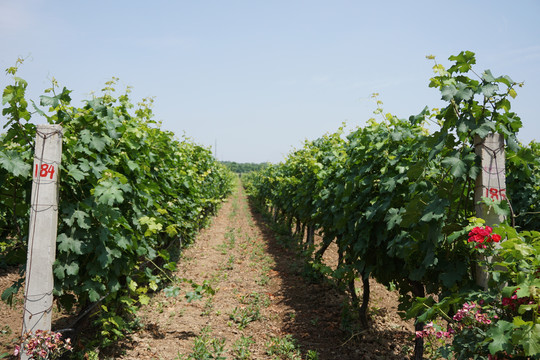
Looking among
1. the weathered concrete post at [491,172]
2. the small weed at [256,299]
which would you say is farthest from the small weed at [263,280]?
the weathered concrete post at [491,172]

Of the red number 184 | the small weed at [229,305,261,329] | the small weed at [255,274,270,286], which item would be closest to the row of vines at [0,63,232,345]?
the red number 184

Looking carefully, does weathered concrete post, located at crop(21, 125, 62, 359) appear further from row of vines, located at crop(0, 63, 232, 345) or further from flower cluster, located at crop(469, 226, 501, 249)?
flower cluster, located at crop(469, 226, 501, 249)

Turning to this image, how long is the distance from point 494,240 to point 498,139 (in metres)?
0.83

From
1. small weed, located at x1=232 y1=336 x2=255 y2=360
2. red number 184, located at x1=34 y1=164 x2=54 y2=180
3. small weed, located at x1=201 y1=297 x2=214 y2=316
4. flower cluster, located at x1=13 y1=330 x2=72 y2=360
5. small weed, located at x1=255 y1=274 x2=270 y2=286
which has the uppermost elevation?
red number 184, located at x1=34 y1=164 x2=54 y2=180

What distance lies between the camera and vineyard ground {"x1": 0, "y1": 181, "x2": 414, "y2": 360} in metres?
4.59

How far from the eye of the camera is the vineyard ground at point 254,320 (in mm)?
4594

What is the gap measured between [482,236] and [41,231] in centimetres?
329

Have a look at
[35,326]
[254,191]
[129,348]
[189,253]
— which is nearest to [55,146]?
[35,326]

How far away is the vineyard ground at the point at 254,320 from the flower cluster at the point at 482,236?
2.83 m

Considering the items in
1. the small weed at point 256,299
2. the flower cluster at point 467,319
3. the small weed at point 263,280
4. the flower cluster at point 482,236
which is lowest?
the small weed at point 256,299

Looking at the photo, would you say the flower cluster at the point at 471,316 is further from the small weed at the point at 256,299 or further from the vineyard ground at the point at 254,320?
the small weed at the point at 256,299

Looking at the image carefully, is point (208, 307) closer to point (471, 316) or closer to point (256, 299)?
point (256, 299)

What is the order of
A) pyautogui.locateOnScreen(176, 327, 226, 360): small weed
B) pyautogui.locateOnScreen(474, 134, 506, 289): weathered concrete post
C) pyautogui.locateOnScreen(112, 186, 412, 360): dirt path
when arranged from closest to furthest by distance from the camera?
pyautogui.locateOnScreen(474, 134, 506, 289): weathered concrete post
pyautogui.locateOnScreen(176, 327, 226, 360): small weed
pyautogui.locateOnScreen(112, 186, 412, 360): dirt path

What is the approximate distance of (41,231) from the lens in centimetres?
303
